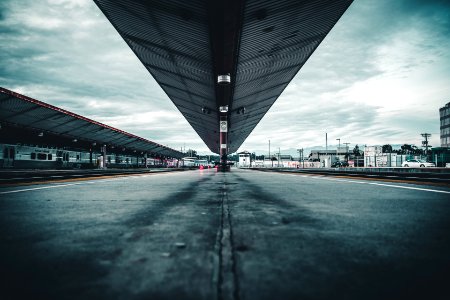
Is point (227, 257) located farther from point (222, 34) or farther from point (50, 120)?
point (50, 120)

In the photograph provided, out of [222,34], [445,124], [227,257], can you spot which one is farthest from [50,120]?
[445,124]

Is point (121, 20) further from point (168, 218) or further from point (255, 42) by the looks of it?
point (168, 218)

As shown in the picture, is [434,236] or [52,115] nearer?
[434,236]

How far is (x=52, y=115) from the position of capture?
22609 mm

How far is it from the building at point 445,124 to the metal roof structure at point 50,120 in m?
83.0

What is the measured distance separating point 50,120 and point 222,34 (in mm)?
21510

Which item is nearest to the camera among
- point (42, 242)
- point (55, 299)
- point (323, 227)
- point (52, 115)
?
point (55, 299)

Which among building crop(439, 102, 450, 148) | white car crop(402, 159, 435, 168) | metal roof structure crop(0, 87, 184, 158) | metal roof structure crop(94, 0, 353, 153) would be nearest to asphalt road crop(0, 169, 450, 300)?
metal roof structure crop(94, 0, 353, 153)

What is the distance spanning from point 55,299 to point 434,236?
7.70ft

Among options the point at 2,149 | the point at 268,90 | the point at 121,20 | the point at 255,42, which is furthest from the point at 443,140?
the point at 2,149

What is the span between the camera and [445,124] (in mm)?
71562

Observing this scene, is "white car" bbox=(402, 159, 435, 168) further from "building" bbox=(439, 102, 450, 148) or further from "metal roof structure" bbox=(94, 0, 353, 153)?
"building" bbox=(439, 102, 450, 148)

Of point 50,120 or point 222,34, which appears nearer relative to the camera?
point 222,34

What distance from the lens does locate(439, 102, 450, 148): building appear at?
229 feet
